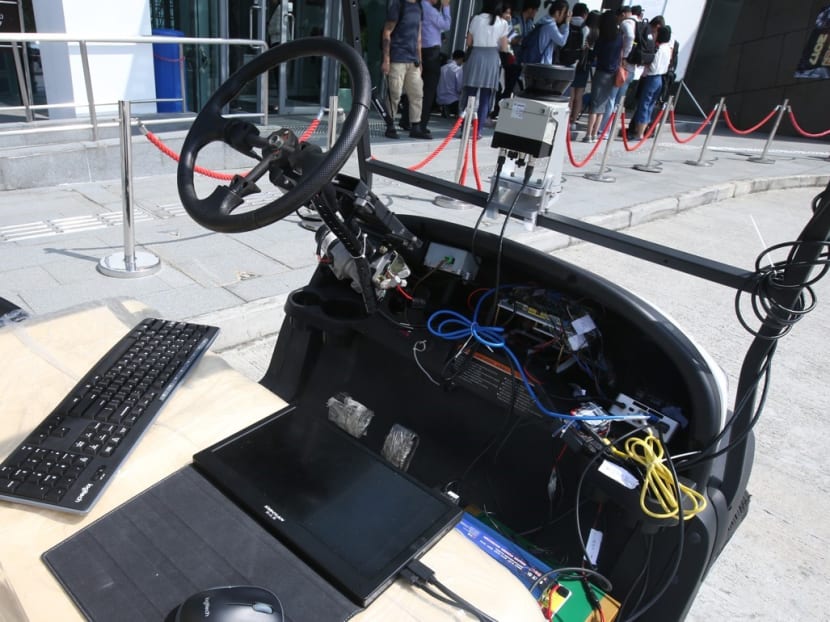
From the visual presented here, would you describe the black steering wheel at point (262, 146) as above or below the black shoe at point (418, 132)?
above

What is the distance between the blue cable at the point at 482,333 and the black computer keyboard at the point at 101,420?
0.65m

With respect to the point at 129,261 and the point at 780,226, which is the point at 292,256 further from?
the point at 780,226

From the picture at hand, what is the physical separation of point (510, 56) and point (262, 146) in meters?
8.47

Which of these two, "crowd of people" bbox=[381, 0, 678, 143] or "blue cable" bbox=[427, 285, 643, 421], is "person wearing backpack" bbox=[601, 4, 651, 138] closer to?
"crowd of people" bbox=[381, 0, 678, 143]

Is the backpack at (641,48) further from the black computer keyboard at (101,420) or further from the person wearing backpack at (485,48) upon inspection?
the black computer keyboard at (101,420)

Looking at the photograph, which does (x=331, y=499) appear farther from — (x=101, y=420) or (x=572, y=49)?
(x=572, y=49)

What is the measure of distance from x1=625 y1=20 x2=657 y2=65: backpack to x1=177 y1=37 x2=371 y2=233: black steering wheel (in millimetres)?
8583

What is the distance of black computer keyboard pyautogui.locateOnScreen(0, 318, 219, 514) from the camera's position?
1048 mm

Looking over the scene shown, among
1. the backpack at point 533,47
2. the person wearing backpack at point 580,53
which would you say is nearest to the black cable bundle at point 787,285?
the backpack at point 533,47

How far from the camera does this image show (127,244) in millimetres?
3467

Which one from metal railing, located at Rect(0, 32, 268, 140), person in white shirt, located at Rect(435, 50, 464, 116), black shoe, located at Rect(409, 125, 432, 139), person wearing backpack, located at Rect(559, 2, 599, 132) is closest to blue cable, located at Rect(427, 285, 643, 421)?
metal railing, located at Rect(0, 32, 268, 140)

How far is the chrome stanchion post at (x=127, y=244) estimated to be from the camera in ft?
10.7

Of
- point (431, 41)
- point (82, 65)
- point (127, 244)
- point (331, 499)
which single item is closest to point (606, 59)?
point (431, 41)

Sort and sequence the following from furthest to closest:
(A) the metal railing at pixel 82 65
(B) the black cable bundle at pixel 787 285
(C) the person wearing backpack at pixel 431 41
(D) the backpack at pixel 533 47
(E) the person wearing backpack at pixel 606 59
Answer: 1. (E) the person wearing backpack at pixel 606 59
2. (D) the backpack at pixel 533 47
3. (C) the person wearing backpack at pixel 431 41
4. (A) the metal railing at pixel 82 65
5. (B) the black cable bundle at pixel 787 285
